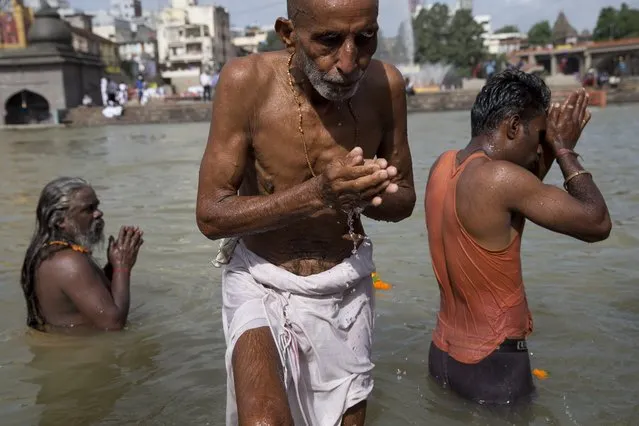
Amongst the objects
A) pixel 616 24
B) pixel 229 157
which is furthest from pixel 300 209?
pixel 616 24

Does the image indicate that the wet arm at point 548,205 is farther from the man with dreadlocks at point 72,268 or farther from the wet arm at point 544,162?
the man with dreadlocks at point 72,268

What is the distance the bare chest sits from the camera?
2488mm

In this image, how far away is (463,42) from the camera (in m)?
77.1

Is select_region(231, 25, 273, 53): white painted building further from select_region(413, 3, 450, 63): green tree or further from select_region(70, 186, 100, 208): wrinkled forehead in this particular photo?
select_region(70, 186, 100, 208): wrinkled forehead

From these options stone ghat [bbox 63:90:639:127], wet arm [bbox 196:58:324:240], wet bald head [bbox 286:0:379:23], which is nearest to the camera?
wet bald head [bbox 286:0:379:23]

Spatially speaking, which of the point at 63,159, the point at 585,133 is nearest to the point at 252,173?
the point at 63,159

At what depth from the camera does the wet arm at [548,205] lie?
117 inches

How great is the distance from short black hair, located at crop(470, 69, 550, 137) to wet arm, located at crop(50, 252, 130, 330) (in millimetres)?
2377

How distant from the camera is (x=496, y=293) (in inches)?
124

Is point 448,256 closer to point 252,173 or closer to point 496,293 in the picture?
point 496,293

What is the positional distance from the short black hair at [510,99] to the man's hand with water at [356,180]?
1.33 m

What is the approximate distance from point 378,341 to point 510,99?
2054 mm

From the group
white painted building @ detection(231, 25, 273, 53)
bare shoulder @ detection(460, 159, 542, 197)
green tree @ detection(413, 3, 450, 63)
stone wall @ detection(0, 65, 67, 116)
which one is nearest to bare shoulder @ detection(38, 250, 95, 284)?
bare shoulder @ detection(460, 159, 542, 197)

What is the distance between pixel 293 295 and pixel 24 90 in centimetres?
2994
